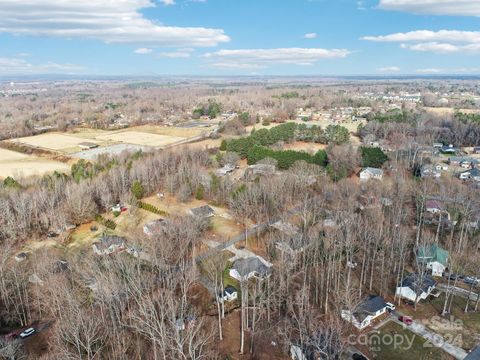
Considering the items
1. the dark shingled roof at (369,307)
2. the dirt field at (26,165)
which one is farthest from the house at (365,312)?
the dirt field at (26,165)

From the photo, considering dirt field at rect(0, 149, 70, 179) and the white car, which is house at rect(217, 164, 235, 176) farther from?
the white car

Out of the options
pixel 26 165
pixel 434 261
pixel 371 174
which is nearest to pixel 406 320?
pixel 434 261

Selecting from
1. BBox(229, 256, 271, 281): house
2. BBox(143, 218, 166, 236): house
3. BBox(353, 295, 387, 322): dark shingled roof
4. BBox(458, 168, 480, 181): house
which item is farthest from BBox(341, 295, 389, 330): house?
BBox(458, 168, 480, 181): house

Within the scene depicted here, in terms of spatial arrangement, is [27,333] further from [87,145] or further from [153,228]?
[87,145]

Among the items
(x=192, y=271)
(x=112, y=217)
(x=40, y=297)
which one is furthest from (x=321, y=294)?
(x=112, y=217)

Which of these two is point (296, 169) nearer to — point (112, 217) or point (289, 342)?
point (112, 217)
